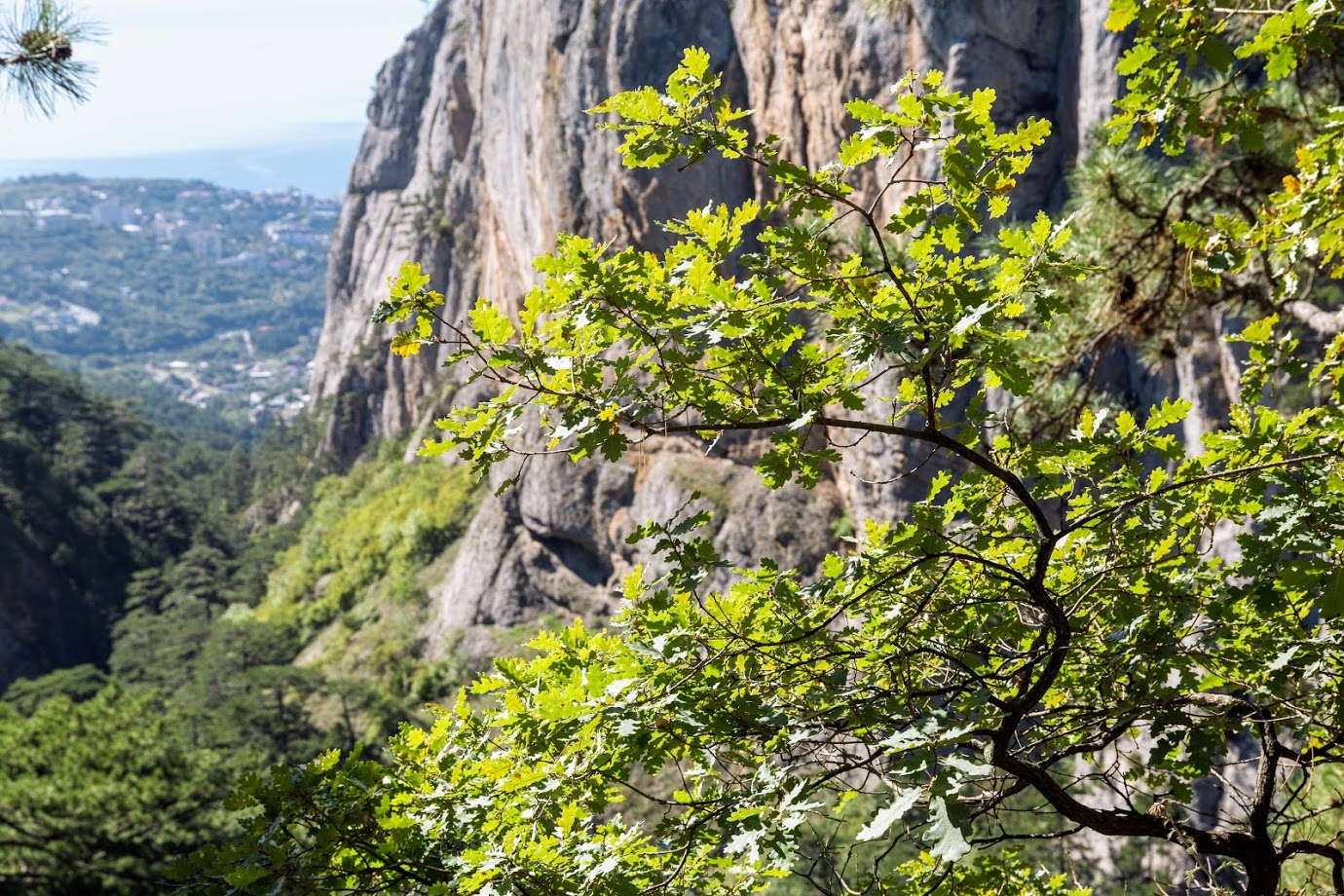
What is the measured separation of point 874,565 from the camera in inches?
112

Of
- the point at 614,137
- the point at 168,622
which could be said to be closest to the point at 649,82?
the point at 614,137

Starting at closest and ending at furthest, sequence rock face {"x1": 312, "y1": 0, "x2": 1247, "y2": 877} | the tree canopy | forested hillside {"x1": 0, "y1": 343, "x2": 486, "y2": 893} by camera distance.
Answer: the tree canopy → rock face {"x1": 312, "y1": 0, "x2": 1247, "y2": 877} → forested hillside {"x1": 0, "y1": 343, "x2": 486, "y2": 893}

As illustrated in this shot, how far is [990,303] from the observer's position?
7.00 ft

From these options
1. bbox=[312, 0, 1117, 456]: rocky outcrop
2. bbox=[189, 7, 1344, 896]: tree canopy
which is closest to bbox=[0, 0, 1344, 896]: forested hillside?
bbox=[189, 7, 1344, 896]: tree canopy

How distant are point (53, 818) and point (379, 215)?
50276 millimetres

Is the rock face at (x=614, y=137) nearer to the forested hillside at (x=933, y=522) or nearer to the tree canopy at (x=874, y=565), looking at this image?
the forested hillside at (x=933, y=522)

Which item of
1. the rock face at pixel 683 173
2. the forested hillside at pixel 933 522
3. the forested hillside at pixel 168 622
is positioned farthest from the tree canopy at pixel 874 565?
the rock face at pixel 683 173

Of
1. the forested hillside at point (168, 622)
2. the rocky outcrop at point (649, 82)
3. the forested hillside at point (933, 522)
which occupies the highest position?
the rocky outcrop at point (649, 82)

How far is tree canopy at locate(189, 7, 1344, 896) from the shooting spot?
2258 mm

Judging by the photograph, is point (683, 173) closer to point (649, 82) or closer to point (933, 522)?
point (649, 82)

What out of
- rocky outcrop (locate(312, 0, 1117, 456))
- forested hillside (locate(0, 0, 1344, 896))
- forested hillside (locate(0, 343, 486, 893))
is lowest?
forested hillside (locate(0, 343, 486, 893))

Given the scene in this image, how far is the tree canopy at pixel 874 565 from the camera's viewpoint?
7.41 ft

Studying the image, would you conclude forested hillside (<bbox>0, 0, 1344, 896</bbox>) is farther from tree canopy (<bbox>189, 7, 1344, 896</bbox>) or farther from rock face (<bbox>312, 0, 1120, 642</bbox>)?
rock face (<bbox>312, 0, 1120, 642</bbox>)

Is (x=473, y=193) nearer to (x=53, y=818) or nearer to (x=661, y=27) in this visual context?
(x=661, y=27)
